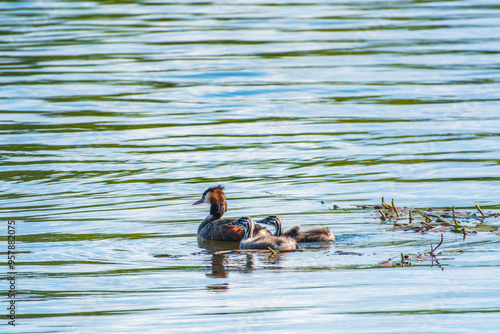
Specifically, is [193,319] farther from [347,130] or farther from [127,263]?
[347,130]

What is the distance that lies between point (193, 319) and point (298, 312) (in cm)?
86

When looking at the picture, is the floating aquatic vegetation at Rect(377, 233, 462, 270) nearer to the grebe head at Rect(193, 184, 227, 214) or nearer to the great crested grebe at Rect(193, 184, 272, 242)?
the great crested grebe at Rect(193, 184, 272, 242)

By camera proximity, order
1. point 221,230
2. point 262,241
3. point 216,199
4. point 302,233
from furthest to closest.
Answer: point 216,199, point 221,230, point 302,233, point 262,241

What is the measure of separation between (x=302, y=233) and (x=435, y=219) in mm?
1613

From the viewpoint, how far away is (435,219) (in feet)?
33.3

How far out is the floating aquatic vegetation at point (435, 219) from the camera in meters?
9.75

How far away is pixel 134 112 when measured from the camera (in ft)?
58.3

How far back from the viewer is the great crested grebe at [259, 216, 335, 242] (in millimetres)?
9460

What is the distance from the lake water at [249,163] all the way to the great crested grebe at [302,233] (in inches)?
4.2

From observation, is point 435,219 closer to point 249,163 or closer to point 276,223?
point 276,223

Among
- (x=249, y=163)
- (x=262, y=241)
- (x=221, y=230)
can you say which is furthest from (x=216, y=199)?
(x=249, y=163)

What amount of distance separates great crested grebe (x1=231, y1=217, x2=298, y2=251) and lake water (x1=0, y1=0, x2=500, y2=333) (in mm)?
135

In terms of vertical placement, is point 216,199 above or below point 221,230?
above

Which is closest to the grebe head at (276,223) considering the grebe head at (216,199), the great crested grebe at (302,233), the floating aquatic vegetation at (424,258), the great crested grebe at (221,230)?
the great crested grebe at (302,233)
